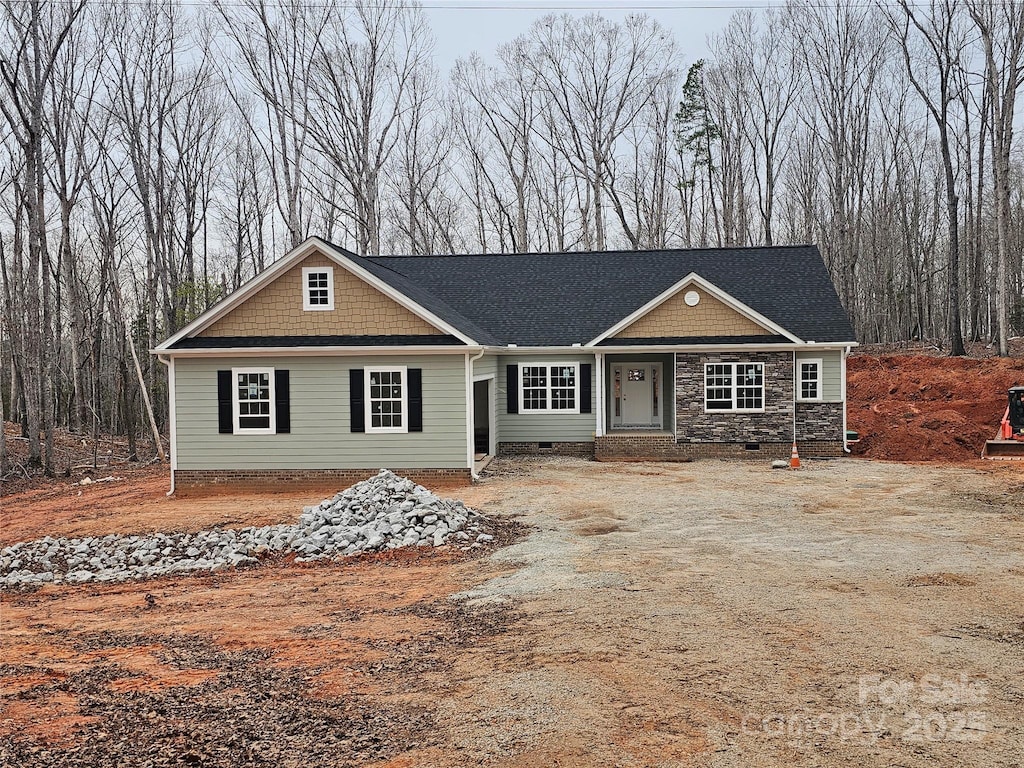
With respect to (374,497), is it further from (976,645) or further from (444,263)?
(444,263)

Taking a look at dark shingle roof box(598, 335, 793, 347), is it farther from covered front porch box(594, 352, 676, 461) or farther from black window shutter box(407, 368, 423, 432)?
black window shutter box(407, 368, 423, 432)

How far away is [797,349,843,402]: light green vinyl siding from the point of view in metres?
20.7

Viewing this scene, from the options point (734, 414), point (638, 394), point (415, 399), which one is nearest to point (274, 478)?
point (415, 399)

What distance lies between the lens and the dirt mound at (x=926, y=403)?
20.6m

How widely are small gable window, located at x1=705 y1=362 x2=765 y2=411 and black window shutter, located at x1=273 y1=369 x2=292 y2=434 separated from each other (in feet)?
33.8

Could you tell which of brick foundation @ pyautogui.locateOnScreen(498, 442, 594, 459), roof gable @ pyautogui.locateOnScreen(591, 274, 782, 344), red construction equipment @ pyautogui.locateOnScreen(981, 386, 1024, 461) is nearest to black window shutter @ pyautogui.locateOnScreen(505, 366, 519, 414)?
brick foundation @ pyautogui.locateOnScreen(498, 442, 594, 459)

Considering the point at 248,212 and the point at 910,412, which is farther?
the point at 248,212

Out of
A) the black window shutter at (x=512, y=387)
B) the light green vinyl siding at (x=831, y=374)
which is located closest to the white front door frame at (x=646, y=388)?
the black window shutter at (x=512, y=387)

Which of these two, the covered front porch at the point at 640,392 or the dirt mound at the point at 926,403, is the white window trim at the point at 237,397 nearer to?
the covered front porch at the point at 640,392

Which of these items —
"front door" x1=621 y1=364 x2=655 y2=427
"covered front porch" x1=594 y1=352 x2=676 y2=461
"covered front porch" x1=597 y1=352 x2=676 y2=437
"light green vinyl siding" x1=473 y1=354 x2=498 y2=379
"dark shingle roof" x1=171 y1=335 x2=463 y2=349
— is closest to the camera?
"dark shingle roof" x1=171 y1=335 x2=463 y2=349

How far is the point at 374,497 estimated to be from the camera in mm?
12844

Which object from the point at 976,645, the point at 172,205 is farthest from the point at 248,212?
the point at 976,645

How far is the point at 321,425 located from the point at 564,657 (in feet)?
37.8

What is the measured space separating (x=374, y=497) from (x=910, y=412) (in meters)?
17.6
